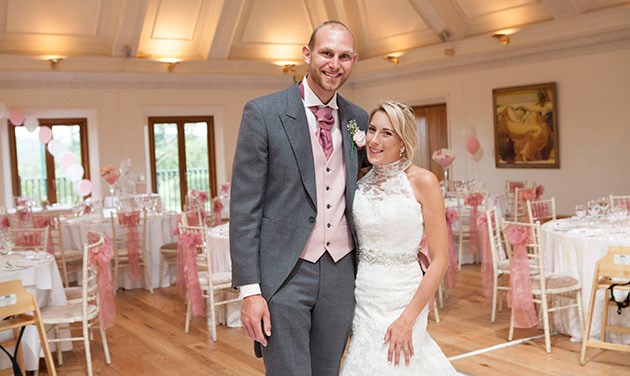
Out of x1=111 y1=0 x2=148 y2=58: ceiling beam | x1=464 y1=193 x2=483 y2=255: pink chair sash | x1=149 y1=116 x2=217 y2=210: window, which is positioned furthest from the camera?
x1=149 y1=116 x2=217 y2=210: window

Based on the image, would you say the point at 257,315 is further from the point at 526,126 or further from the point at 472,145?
the point at 472,145

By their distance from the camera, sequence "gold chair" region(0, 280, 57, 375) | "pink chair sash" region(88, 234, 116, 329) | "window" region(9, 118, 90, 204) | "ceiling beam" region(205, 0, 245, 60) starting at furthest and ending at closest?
"ceiling beam" region(205, 0, 245, 60) → "window" region(9, 118, 90, 204) → "pink chair sash" region(88, 234, 116, 329) → "gold chair" region(0, 280, 57, 375)

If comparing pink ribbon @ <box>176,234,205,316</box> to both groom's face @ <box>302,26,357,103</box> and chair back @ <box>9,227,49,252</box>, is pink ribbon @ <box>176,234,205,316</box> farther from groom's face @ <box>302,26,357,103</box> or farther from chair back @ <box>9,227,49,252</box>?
groom's face @ <box>302,26,357,103</box>

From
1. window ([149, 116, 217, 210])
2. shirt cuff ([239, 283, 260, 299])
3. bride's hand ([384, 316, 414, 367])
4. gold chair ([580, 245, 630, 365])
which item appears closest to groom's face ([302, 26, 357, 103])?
shirt cuff ([239, 283, 260, 299])

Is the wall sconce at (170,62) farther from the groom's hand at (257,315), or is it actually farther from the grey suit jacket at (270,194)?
the groom's hand at (257,315)

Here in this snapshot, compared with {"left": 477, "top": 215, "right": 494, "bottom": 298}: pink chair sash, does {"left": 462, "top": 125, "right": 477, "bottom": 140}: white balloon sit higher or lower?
higher

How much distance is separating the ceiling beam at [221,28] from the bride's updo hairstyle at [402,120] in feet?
31.0

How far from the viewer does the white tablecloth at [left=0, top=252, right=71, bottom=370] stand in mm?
4855

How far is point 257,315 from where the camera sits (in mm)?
2332

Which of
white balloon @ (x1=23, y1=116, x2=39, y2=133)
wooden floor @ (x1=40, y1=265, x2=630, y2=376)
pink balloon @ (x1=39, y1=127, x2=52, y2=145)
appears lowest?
wooden floor @ (x1=40, y1=265, x2=630, y2=376)

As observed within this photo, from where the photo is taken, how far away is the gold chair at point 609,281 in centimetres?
451

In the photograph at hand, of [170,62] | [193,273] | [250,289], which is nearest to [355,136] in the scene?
[250,289]

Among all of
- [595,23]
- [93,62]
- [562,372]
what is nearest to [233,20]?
[93,62]

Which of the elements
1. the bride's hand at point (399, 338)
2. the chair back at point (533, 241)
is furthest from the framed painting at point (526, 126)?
the bride's hand at point (399, 338)
